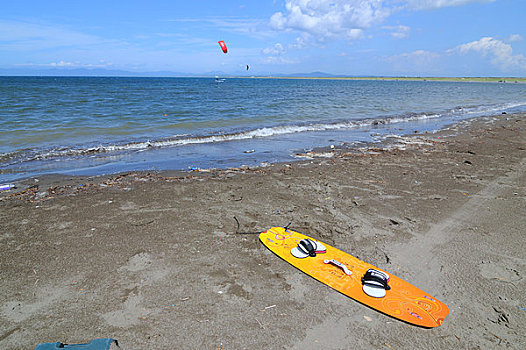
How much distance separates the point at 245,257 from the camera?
439 cm

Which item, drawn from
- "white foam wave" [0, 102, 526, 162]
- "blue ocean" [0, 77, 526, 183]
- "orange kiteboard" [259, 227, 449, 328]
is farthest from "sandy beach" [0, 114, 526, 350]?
"white foam wave" [0, 102, 526, 162]

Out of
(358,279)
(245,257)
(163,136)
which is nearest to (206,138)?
(163,136)

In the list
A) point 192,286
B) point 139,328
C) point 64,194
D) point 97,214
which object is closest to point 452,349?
point 192,286

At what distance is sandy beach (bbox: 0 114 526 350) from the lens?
10.2ft

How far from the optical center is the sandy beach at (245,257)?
3094 millimetres

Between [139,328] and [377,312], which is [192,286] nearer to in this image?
[139,328]

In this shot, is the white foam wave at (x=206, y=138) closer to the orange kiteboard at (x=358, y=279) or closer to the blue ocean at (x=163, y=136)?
the blue ocean at (x=163, y=136)

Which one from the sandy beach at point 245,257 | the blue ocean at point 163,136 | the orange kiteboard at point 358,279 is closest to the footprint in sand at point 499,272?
the sandy beach at point 245,257

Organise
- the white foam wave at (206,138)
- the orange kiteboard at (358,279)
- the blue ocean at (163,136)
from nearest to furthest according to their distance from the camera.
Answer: the orange kiteboard at (358,279), the blue ocean at (163,136), the white foam wave at (206,138)

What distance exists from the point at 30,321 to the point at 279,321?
8.91ft

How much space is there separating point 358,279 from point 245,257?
1.62m

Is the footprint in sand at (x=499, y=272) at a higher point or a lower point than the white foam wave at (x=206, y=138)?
lower

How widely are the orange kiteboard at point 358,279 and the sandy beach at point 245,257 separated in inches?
5.5

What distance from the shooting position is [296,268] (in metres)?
Answer: 4.21
